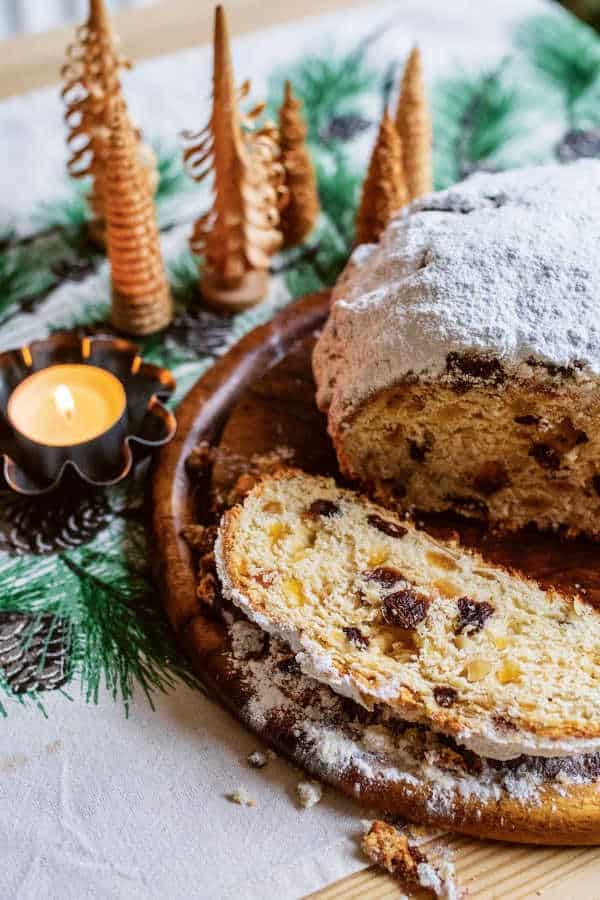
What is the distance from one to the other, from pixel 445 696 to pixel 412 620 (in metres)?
0.18

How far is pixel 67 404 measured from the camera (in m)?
2.19

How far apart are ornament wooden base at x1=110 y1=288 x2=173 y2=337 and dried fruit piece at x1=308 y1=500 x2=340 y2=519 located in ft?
2.85

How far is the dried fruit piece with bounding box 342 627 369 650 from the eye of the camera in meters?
1.78

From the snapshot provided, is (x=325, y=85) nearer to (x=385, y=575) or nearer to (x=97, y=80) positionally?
(x=97, y=80)

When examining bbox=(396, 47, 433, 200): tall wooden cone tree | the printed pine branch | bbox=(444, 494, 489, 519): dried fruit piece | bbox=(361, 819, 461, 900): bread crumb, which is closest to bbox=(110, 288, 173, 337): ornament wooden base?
bbox=(396, 47, 433, 200): tall wooden cone tree

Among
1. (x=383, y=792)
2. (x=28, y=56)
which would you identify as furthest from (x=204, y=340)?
(x=28, y=56)

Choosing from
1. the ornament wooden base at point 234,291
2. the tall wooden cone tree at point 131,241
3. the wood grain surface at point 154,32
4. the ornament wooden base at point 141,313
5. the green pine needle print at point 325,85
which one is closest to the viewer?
the tall wooden cone tree at point 131,241

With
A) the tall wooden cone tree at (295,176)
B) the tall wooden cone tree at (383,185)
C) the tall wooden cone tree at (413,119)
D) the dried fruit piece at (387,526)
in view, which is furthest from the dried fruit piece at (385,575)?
the tall wooden cone tree at (413,119)

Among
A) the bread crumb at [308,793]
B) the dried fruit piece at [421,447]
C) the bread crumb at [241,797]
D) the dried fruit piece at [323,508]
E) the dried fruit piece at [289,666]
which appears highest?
the dried fruit piece at [421,447]

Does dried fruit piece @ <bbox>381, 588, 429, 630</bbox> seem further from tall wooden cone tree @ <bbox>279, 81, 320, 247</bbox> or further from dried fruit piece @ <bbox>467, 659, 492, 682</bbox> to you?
tall wooden cone tree @ <bbox>279, 81, 320, 247</bbox>

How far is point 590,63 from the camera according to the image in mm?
3609

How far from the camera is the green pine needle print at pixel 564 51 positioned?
356 cm

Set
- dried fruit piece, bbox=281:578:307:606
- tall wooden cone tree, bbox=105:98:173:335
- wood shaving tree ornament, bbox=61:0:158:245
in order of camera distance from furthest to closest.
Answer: wood shaving tree ornament, bbox=61:0:158:245
tall wooden cone tree, bbox=105:98:173:335
dried fruit piece, bbox=281:578:307:606

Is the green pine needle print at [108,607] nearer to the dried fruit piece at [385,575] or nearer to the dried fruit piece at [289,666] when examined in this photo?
the dried fruit piece at [289,666]
